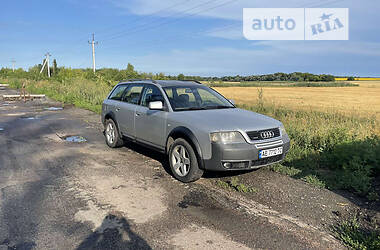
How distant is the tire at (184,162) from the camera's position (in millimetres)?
4711

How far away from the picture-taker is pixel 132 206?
4039 millimetres

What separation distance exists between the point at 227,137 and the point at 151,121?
1845 millimetres

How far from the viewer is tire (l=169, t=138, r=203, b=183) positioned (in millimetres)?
4711

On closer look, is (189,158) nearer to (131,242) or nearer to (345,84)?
Result: (131,242)

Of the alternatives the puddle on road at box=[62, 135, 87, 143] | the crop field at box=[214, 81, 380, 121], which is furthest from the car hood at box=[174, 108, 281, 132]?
the crop field at box=[214, 81, 380, 121]

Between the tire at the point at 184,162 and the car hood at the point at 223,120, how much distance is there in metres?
0.38

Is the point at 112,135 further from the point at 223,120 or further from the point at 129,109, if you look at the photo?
the point at 223,120

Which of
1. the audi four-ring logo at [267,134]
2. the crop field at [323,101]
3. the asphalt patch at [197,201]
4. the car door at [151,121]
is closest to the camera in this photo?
the asphalt patch at [197,201]

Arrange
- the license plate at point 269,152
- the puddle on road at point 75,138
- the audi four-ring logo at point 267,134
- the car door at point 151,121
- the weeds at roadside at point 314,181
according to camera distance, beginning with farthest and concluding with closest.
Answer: the puddle on road at point 75,138, the car door at point 151,121, the weeds at roadside at point 314,181, the audi four-ring logo at point 267,134, the license plate at point 269,152

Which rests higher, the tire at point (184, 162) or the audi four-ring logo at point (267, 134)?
the audi four-ring logo at point (267, 134)

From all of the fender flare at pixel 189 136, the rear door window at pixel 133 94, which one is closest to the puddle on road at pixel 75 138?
the rear door window at pixel 133 94

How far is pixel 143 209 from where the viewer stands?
395cm

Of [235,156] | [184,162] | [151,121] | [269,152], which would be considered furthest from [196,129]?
[151,121]

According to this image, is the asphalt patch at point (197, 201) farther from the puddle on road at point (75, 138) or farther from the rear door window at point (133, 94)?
the puddle on road at point (75, 138)
